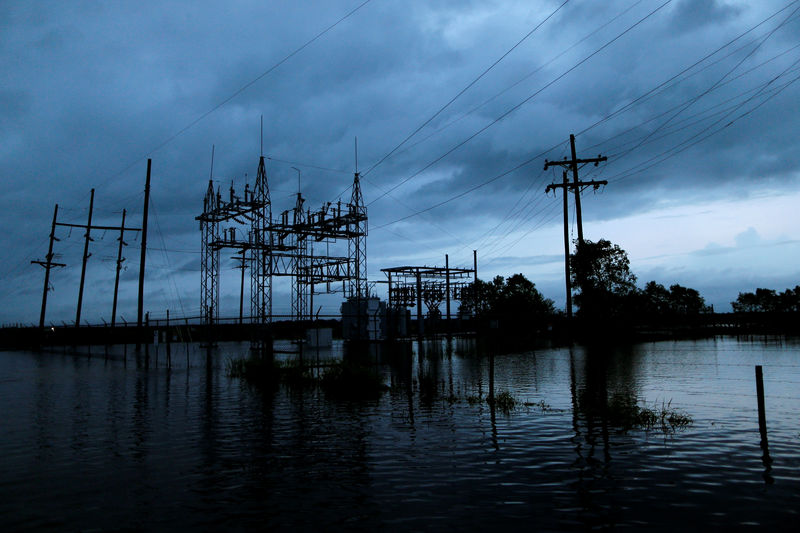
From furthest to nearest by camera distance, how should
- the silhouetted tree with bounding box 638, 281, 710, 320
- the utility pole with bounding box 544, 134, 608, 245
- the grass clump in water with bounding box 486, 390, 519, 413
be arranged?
the silhouetted tree with bounding box 638, 281, 710, 320
the utility pole with bounding box 544, 134, 608, 245
the grass clump in water with bounding box 486, 390, 519, 413

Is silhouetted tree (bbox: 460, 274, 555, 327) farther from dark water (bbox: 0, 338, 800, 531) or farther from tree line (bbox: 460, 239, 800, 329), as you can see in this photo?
dark water (bbox: 0, 338, 800, 531)

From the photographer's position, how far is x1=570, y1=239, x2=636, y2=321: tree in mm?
44959

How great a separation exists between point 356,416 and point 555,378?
999 centimetres

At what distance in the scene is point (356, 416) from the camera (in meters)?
15.2

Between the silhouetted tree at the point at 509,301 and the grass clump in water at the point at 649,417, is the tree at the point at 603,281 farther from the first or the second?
the grass clump in water at the point at 649,417

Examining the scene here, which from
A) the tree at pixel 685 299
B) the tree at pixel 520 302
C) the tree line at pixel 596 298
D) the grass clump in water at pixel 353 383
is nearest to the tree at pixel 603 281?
the tree line at pixel 596 298

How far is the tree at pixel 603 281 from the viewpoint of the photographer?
45.0m

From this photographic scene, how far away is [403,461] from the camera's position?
34.2ft

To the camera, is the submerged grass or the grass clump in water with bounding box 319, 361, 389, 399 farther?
the submerged grass

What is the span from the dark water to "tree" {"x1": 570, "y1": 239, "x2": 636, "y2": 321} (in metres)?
24.7

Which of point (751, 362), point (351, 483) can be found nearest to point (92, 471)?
point (351, 483)

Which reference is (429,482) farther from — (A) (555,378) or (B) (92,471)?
(A) (555,378)

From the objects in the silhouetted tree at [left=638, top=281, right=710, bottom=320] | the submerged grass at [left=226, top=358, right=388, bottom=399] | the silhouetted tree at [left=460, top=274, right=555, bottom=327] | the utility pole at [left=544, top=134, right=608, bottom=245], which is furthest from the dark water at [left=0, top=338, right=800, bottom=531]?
the silhouetted tree at [left=638, top=281, right=710, bottom=320]

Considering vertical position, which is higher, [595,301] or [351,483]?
[595,301]
